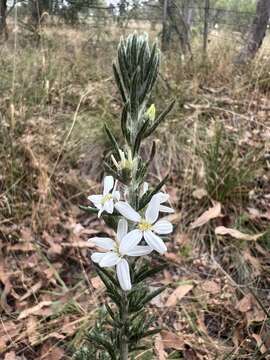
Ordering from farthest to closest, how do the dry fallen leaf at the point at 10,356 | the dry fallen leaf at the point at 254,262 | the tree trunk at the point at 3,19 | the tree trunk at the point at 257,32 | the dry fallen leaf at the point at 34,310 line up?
the tree trunk at the point at 257,32 → the tree trunk at the point at 3,19 → the dry fallen leaf at the point at 254,262 → the dry fallen leaf at the point at 34,310 → the dry fallen leaf at the point at 10,356

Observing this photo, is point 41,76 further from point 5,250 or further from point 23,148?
point 5,250

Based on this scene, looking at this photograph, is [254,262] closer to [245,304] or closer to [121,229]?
[245,304]

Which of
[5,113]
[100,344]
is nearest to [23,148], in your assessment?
[5,113]

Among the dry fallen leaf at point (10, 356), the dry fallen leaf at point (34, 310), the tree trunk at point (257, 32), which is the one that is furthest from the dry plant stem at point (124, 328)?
the tree trunk at point (257, 32)

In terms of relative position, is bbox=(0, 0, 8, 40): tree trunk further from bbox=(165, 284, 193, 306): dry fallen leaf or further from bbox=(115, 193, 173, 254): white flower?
bbox=(115, 193, 173, 254): white flower

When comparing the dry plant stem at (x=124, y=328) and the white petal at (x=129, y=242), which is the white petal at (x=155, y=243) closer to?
the white petal at (x=129, y=242)

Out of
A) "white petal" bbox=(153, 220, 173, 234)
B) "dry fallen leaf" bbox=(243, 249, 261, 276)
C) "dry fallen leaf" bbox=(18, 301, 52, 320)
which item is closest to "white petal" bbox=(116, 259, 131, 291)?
"white petal" bbox=(153, 220, 173, 234)
